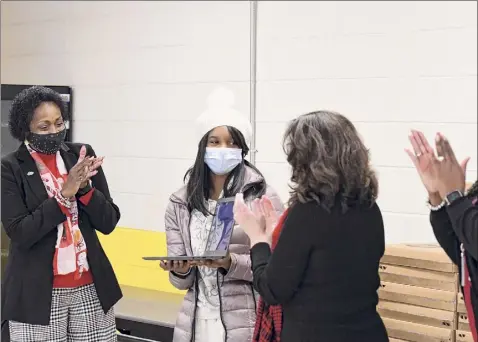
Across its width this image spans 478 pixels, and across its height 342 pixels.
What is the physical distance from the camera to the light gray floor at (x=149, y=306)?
115 inches

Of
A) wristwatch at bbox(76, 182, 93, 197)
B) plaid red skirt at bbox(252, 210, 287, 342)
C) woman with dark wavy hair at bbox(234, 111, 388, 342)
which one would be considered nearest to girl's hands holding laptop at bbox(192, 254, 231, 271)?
plaid red skirt at bbox(252, 210, 287, 342)

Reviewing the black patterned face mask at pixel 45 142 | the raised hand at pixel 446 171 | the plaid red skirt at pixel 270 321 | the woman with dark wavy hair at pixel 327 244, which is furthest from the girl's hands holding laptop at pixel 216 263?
the raised hand at pixel 446 171

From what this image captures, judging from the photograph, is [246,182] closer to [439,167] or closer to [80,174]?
[80,174]

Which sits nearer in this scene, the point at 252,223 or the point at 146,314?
the point at 252,223

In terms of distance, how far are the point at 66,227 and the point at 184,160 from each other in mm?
908

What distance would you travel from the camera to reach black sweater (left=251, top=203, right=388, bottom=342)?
178 centimetres

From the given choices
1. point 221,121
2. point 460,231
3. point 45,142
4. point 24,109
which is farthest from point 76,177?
point 460,231

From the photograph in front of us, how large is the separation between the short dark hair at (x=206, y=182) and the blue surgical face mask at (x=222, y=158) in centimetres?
3

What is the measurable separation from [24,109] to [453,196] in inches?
58.8

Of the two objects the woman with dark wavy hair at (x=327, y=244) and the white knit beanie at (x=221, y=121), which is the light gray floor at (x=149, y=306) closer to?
the white knit beanie at (x=221, y=121)

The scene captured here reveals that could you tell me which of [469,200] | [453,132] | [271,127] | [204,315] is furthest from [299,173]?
[271,127]

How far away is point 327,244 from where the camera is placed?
1.78 metres

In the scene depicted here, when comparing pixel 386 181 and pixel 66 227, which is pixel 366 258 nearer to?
pixel 66 227

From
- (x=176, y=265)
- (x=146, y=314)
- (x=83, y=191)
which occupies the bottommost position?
(x=146, y=314)
